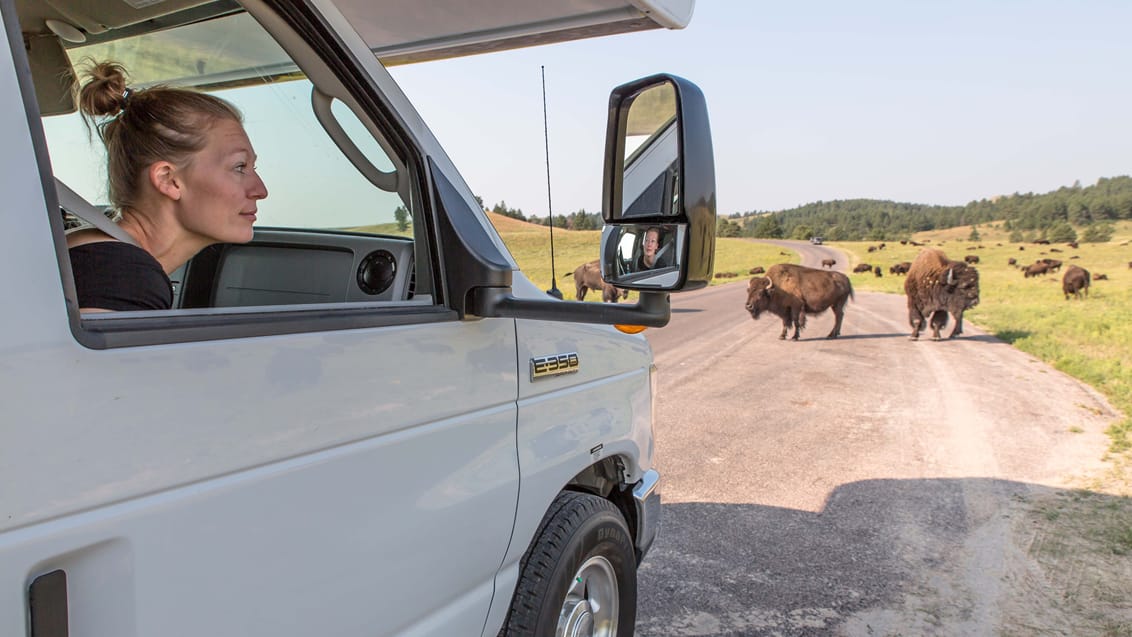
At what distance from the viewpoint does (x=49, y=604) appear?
1.06 m

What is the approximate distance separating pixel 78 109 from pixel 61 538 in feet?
3.73

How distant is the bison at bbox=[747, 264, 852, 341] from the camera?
1589 centimetres

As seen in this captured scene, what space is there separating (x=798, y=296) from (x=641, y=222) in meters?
14.8

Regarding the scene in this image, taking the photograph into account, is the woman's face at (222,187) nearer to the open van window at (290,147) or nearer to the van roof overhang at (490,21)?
the open van window at (290,147)

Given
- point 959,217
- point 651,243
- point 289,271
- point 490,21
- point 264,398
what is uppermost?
point 490,21

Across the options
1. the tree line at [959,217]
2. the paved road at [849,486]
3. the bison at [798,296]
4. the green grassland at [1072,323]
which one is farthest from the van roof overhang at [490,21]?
the tree line at [959,217]

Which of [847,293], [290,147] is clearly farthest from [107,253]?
[847,293]

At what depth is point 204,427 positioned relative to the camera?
1.26m

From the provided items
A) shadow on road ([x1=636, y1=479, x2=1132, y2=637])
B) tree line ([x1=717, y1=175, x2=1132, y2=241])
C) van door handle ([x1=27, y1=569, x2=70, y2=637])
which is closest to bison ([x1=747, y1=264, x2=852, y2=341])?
shadow on road ([x1=636, y1=479, x2=1132, y2=637])

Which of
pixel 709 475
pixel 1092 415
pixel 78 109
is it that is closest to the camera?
pixel 78 109

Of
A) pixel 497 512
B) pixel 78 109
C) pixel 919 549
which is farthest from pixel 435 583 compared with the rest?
pixel 919 549

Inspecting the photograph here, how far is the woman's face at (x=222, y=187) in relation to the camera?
1676 millimetres

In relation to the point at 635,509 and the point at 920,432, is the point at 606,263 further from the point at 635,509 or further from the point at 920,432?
the point at 920,432

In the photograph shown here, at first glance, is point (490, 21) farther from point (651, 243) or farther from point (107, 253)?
point (107, 253)
